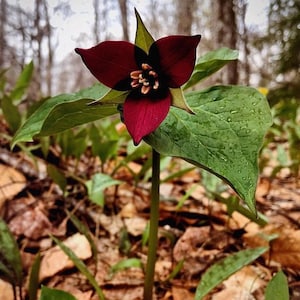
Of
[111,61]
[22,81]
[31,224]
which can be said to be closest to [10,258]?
[31,224]

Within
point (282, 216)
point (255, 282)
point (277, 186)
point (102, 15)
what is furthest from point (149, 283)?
point (102, 15)

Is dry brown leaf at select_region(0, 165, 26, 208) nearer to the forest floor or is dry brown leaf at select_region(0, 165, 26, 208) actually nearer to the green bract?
the forest floor

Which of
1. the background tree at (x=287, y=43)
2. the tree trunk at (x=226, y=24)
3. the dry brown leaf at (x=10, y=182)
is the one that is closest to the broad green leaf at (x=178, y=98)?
the dry brown leaf at (x=10, y=182)

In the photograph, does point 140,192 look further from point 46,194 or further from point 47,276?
point 47,276

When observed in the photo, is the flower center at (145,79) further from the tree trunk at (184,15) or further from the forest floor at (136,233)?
the tree trunk at (184,15)

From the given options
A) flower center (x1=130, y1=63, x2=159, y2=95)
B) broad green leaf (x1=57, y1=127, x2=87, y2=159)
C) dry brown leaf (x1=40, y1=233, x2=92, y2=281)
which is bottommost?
dry brown leaf (x1=40, y1=233, x2=92, y2=281)

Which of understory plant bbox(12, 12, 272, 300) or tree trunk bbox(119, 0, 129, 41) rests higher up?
tree trunk bbox(119, 0, 129, 41)

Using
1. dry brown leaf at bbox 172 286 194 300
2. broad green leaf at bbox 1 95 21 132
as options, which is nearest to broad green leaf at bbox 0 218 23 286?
dry brown leaf at bbox 172 286 194 300

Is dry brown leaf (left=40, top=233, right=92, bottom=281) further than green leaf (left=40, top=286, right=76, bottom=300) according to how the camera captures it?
Yes
